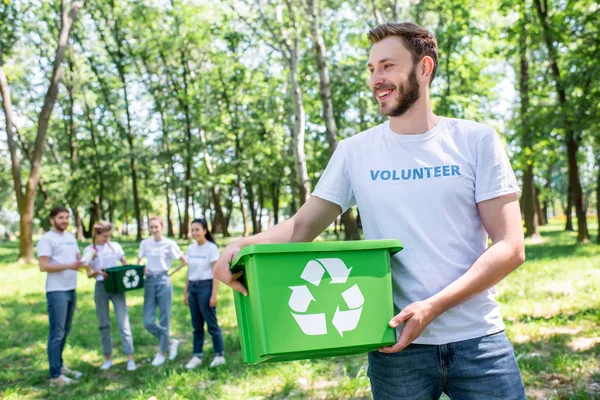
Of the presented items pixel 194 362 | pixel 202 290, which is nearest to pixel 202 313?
pixel 202 290

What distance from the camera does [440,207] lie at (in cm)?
183

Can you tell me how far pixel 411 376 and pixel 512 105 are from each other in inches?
1130

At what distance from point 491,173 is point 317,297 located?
0.68m

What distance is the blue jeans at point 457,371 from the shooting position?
1.83 m

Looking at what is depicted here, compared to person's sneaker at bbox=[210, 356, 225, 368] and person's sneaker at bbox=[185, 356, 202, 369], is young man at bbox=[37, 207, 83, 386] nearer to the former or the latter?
person's sneaker at bbox=[185, 356, 202, 369]

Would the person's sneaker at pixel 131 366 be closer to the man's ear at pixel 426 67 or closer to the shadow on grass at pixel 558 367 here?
the shadow on grass at pixel 558 367

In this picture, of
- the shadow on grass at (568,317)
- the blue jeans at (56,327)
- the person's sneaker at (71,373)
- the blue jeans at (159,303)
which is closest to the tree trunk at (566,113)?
the shadow on grass at (568,317)

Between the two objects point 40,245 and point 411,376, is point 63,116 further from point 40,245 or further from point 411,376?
point 411,376

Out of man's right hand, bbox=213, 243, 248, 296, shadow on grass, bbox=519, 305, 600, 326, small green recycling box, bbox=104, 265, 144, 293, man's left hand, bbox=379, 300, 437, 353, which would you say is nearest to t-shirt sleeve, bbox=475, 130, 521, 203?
man's left hand, bbox=379, 300, 437, 353

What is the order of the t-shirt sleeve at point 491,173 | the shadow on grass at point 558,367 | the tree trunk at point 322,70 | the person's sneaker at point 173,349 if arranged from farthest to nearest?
the tree trunk at point 322,70 → the person's sneaker at point 173,349 → the shadow on grass at point 558,367 → the t-shirt sleeve at point 491,173

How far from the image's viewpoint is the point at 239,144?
91.2 feet

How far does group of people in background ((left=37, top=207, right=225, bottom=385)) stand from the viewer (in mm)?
6535

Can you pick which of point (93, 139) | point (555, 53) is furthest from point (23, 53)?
point (555, 53)

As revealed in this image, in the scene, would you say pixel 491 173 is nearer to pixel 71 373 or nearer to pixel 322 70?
pixel 71 373
